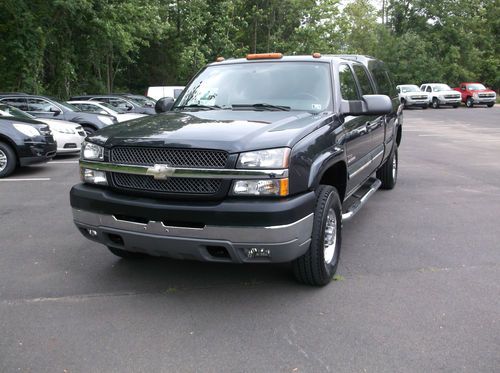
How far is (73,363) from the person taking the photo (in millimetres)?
3068

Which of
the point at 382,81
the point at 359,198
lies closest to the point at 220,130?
the point at 359,198

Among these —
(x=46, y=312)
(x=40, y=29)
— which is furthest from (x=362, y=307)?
(x=40, y=29)

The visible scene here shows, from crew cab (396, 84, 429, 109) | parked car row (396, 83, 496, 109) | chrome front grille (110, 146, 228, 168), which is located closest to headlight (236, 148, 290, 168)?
chrome front grille (110, 146, 228, 168)

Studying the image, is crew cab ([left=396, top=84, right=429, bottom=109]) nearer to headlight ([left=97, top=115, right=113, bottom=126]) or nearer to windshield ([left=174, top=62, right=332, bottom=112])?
headlight ([left=97, top=115, right=113, bottom=126])

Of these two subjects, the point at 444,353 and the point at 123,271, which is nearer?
the point at 444,353

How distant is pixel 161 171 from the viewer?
11.9 ft

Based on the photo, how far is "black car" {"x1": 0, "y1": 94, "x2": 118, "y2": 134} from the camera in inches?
534

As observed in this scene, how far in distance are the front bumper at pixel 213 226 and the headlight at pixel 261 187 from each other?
55mm

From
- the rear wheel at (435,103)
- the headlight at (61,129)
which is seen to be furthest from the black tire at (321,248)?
the rear wheel at (435,103)

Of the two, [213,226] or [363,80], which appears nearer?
[213,226]

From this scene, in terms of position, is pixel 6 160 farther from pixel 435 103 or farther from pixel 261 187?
pixel 435 103

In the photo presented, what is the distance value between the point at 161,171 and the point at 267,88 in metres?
1.72

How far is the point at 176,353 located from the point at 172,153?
1358 millimetres

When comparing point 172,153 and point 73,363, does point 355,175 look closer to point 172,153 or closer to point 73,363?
point 172,153
